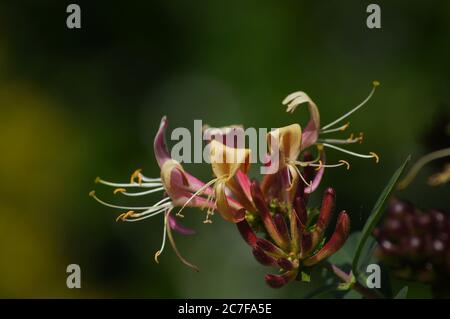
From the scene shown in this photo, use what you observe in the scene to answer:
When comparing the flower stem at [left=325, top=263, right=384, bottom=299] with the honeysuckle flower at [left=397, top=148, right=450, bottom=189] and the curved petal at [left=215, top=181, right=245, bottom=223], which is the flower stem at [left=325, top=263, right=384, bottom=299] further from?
the honeysuckle flower at [left=397, top=148, right=450, bottom=189]

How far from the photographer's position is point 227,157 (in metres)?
1.38

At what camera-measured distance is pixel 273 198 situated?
58.5 inches

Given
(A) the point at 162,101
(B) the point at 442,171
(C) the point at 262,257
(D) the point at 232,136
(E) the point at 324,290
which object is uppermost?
(A) the point at 162,101

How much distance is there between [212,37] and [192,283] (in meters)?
1.17

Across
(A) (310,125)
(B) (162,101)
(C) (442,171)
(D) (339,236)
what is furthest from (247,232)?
(B) (162,101)

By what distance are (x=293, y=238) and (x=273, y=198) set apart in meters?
0.13

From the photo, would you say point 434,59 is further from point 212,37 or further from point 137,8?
point 137,8

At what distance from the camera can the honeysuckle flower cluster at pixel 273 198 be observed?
1.36 meters

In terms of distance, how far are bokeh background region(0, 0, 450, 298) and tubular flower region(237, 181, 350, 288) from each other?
5.29 feet

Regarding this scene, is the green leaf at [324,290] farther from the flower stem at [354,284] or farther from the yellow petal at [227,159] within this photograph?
the yellow petal at [227,159]

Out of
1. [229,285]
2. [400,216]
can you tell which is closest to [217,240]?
[229,285]

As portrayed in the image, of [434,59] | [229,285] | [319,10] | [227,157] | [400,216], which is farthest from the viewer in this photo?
[319,10]

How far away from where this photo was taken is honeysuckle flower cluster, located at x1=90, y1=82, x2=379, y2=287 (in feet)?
4.46

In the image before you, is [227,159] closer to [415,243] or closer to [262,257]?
[262,257]
